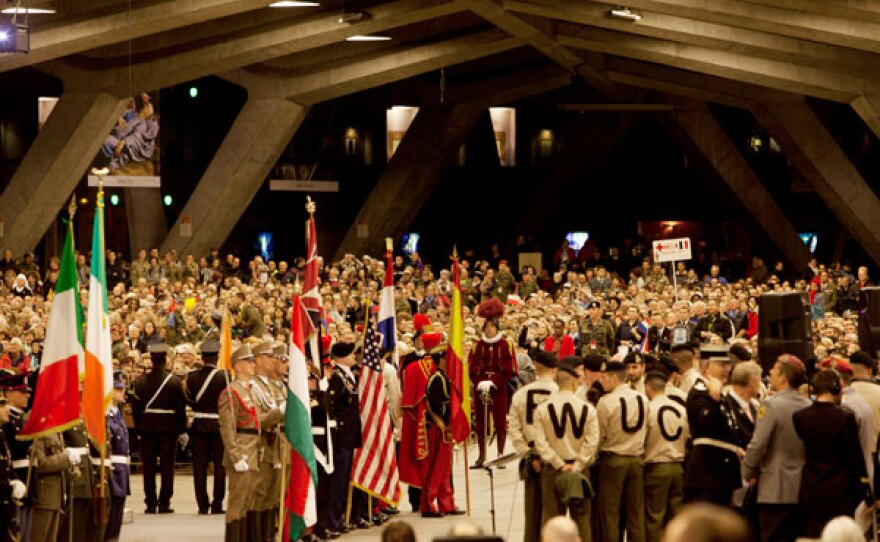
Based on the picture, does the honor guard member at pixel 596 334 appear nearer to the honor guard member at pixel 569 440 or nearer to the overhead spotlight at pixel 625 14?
the overhead spotlight at pixel 625 14

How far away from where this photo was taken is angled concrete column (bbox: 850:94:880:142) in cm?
3378

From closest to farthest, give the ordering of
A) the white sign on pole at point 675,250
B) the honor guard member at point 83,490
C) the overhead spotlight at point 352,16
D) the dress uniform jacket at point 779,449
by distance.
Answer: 1. the dress uniform jacket at point 779,449
2. the honor guard member at point 83,490
3. the white sign on pole at point 675,250
4. the overhead spotlight at point 352,16

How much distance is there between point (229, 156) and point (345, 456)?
2351 centimetres

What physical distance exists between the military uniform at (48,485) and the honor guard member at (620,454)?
443 cm

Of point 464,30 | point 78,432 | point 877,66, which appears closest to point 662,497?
point 78,432

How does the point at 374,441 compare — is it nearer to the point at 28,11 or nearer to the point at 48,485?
the point at 48,485

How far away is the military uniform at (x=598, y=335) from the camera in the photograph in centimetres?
2598

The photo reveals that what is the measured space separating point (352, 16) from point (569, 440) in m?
20.8

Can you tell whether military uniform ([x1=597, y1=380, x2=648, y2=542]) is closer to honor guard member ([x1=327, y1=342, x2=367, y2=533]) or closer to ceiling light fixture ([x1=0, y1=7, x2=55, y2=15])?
honor guard member ([x1=327, y1=342, x2=367, y2=533])

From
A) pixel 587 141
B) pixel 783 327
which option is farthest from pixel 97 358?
pixel 587 141

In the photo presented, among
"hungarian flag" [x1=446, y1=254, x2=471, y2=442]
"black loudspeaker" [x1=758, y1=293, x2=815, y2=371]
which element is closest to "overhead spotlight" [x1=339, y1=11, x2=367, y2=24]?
"hungarian flag" [x1=446, y1=254, x2=471, y2=442]

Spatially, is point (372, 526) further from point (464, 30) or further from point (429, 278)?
point (464, 30)

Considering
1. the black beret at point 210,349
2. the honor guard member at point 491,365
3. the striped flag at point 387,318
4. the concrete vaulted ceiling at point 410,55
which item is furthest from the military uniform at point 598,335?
the black beret at point 210,349

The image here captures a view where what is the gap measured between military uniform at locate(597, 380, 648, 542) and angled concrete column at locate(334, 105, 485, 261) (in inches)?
1243
